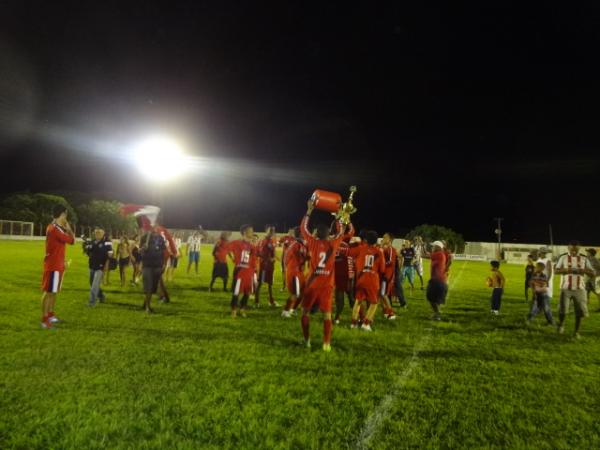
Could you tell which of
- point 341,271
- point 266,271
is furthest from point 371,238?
point 266,271

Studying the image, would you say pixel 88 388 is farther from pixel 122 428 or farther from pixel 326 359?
pixel 326 359

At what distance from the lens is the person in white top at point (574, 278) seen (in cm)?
927

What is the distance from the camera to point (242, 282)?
10.4m

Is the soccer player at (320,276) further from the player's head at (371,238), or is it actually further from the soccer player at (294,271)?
the soccer player at (294,271)

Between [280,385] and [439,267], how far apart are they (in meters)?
7.01

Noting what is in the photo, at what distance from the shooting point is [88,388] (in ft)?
17.3

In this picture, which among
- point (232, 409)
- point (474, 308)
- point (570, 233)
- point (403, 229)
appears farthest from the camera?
point (403, 229)

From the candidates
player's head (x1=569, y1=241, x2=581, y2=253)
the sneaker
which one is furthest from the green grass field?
player's head (x1=569, y1=241, x2=581, y2=253)

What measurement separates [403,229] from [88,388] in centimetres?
9788

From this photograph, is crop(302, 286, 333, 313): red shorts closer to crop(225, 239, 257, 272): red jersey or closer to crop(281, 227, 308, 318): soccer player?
crop(281, 227, 308, 318): soccer player

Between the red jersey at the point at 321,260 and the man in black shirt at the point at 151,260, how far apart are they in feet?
14.9

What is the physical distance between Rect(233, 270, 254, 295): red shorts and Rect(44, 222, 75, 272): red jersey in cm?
369

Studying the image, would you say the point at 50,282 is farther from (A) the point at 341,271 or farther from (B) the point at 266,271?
(B) the point at 266,271

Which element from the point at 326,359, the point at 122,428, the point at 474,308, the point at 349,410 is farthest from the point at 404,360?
the point at 474,308
